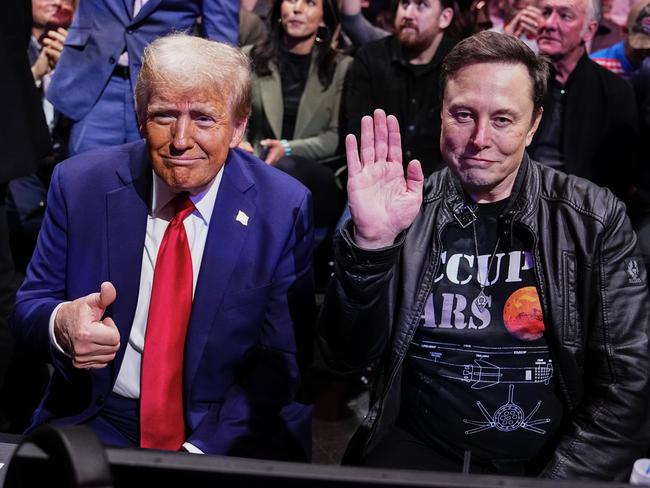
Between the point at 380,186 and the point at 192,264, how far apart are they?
1.74 ft

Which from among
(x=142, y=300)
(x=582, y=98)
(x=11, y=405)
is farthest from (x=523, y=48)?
(x=11, y=405)

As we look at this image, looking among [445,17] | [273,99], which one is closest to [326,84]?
[273,99]

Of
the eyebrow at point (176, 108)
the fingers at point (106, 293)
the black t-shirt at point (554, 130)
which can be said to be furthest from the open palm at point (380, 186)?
the black t-shirt at point (554, 130)

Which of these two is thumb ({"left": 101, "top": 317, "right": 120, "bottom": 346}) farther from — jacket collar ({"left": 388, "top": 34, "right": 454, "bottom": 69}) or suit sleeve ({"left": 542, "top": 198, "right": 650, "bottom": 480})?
jacket collar ({"left": 388, "top": 34, "right": 454, "bottom": 69})

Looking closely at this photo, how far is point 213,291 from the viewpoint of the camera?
208 centimetres

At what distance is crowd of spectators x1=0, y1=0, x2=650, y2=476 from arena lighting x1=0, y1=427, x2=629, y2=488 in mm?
2045

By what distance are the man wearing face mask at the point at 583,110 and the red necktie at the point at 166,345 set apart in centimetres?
188

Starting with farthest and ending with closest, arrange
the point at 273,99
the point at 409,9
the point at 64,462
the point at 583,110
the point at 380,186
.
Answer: the point at 273,99 → the point at 409,9 → the point at 583,110 → the point at 380,186 → the point at 64,462

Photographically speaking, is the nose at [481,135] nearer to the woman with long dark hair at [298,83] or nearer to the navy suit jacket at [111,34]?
the navy suit jacket at [111,34]

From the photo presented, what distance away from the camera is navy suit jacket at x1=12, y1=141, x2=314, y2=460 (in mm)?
2076

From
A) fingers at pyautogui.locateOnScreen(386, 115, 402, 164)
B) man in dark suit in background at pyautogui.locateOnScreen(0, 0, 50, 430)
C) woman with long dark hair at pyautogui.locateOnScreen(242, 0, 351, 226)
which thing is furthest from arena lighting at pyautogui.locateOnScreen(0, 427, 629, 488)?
woman with long dark hair at pyautogui.locateOnScreen(242, 0, 351, 226)

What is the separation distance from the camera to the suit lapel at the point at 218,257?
6.77ft

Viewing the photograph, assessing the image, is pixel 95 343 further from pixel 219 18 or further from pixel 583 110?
pixel 583 110

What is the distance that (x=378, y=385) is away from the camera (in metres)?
2.17
